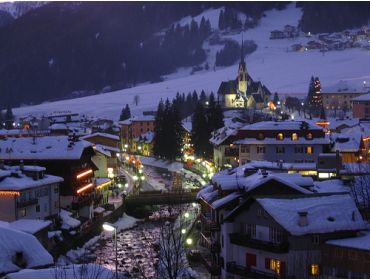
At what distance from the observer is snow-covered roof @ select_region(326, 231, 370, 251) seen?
14582 millimetres

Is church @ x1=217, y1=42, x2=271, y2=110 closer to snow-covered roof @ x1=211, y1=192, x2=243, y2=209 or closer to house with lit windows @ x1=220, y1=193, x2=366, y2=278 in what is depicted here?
snow-covered roof @ x1=211, y1=192, x2=243, y2=209

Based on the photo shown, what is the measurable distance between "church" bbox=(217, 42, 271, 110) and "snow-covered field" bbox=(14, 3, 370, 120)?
6663 millimetres

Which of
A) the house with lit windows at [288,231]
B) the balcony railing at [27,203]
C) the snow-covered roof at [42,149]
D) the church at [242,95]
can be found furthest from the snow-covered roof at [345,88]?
the house with lit windows at [288,231]

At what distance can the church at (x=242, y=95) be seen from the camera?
78.5 m

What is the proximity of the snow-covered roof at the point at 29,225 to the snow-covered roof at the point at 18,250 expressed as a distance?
412 cm

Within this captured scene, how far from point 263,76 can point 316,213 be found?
91745 millimetres

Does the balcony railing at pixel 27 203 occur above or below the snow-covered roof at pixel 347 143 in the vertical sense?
below

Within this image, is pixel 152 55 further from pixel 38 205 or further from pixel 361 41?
pixel 38 205

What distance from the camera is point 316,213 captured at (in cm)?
1577

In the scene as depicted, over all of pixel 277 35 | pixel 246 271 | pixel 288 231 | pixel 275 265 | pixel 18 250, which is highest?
pixel 277 35

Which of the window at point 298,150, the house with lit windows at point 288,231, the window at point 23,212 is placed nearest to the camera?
the house with lit windows at point 288,231

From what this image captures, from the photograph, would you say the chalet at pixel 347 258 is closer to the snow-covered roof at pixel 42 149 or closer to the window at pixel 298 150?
the snow-covered roof at pixel 42 149

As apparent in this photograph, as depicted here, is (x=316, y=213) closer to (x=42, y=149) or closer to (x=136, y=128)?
(x=42, y=149)

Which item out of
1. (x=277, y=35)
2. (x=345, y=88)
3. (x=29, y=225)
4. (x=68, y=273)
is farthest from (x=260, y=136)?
(x=277, y=35)
